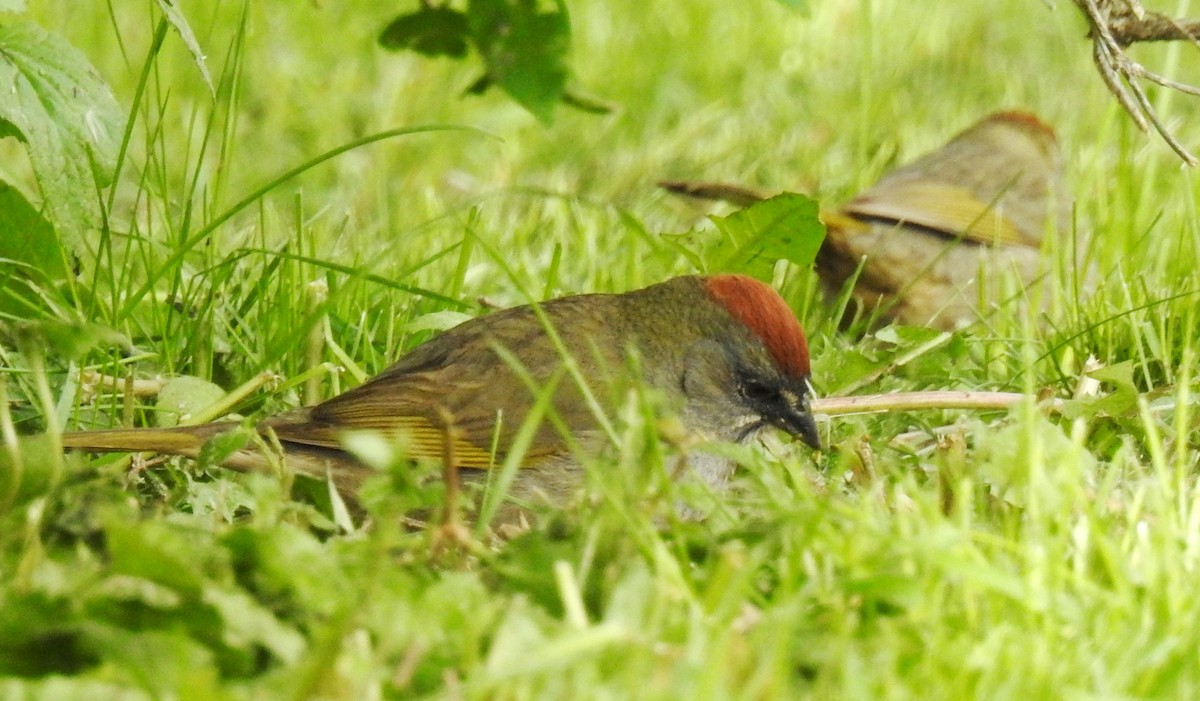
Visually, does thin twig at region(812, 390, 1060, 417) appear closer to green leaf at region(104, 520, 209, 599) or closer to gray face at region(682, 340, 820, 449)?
gray face at region(682, 340, 820, 449)

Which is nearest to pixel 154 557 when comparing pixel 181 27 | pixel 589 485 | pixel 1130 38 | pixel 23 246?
pixel 589 485

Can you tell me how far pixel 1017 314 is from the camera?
4898mm

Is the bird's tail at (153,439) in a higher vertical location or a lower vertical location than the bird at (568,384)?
higher

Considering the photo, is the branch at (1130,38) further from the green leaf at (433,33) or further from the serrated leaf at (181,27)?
the serrated leaf at (181,27)

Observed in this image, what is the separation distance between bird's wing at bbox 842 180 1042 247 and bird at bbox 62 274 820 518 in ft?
6.65

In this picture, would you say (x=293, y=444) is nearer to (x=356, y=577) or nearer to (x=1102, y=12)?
(x=356, y=577)

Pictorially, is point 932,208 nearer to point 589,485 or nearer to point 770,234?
point 770,234

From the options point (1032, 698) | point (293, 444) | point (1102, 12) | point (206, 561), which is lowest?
point (293, 444)

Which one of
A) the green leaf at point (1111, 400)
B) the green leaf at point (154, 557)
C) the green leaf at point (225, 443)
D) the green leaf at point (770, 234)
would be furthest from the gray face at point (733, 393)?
the green leaf at point (154, 557)

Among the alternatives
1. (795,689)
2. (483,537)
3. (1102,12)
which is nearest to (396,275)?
(483,537)

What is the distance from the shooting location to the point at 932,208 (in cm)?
609

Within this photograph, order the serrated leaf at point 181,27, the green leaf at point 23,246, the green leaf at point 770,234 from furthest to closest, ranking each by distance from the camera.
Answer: the green leaf at point 770,234
the green leaf at point 23,246
the serrated leaf at point 181,27

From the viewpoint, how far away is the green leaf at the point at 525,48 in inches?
174

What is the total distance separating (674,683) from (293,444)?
5.91 feet
